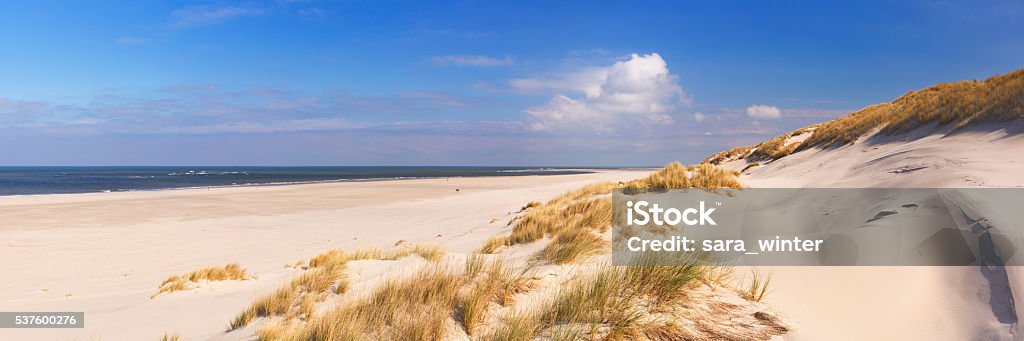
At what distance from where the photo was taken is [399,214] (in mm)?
21766

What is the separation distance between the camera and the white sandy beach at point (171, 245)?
6.07 metres

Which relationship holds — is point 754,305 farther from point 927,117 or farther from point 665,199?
point 927,117

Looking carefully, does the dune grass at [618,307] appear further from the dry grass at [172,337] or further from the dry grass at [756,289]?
the dry grass at [172,337]

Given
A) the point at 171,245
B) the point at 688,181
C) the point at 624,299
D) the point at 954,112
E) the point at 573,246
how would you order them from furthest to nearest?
the point at 171,245 → the point at 954,112 → the point at 688,181 → the point at 573,246 → the point at 624,299

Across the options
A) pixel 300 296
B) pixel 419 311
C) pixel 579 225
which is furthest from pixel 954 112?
pixel 300 296

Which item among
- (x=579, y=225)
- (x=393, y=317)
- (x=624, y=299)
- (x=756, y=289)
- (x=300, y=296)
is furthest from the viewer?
(x=579, y=225)

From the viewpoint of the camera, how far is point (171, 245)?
46.4ft

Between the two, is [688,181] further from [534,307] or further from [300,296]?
[300,296]

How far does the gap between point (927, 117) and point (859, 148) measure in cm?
192

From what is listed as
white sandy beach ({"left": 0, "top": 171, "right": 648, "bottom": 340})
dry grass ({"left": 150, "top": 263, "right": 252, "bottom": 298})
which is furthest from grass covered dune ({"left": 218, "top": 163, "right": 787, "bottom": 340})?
dry grass ({"left": 150, "top": 263, "right": 252, "bottom": 298})

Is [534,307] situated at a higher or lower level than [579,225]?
lower

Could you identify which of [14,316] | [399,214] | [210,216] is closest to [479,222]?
[399,214]

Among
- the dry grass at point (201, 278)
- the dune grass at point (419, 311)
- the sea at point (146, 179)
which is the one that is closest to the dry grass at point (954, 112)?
the dune grass at point (419, 311)

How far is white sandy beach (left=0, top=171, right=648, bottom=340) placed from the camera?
19.9 ft
